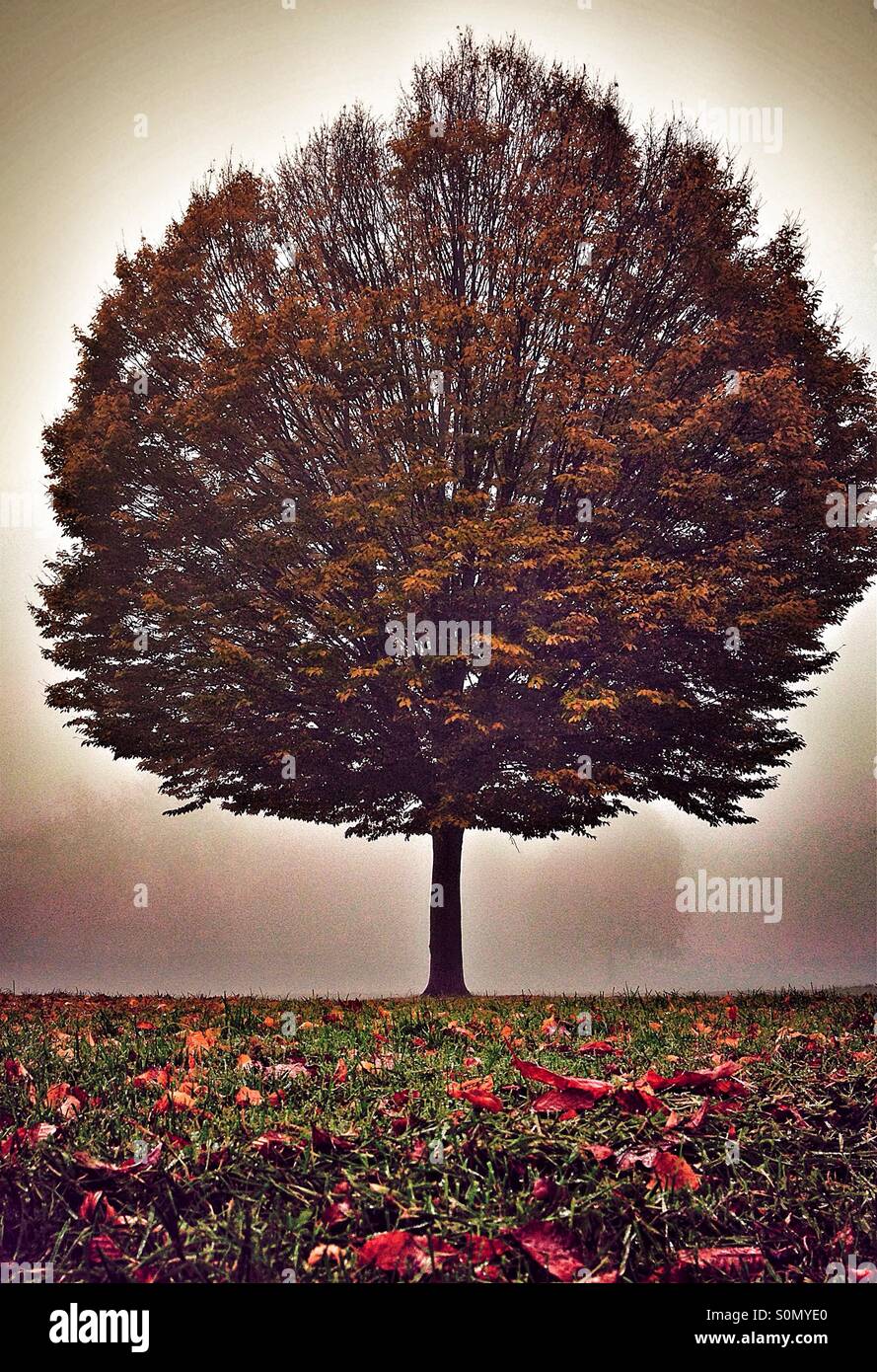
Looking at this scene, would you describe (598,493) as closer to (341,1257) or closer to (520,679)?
(520,679)

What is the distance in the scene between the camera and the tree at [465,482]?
12.4 m

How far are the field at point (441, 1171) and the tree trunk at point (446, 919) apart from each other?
930 cm

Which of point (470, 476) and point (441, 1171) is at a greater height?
point (470, 476)

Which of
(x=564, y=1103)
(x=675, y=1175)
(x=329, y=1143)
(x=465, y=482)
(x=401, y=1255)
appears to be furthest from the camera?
(x=465, y=482)

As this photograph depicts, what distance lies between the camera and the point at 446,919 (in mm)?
14500

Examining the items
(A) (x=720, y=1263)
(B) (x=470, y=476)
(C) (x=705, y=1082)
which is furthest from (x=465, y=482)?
(A) (x=720, y=1263)

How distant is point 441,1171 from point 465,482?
11396mm

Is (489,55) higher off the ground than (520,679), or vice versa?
(489,55)

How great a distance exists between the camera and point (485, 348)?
1253cm

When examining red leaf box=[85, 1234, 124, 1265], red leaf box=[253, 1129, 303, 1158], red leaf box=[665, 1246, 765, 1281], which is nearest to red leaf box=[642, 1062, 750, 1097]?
red leaf box=[665, 1246, 765, 1281]

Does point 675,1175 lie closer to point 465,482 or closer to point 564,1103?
point 564,1103

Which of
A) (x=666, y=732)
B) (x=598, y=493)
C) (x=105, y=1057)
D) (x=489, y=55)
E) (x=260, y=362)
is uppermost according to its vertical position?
(x=489, y=55)
